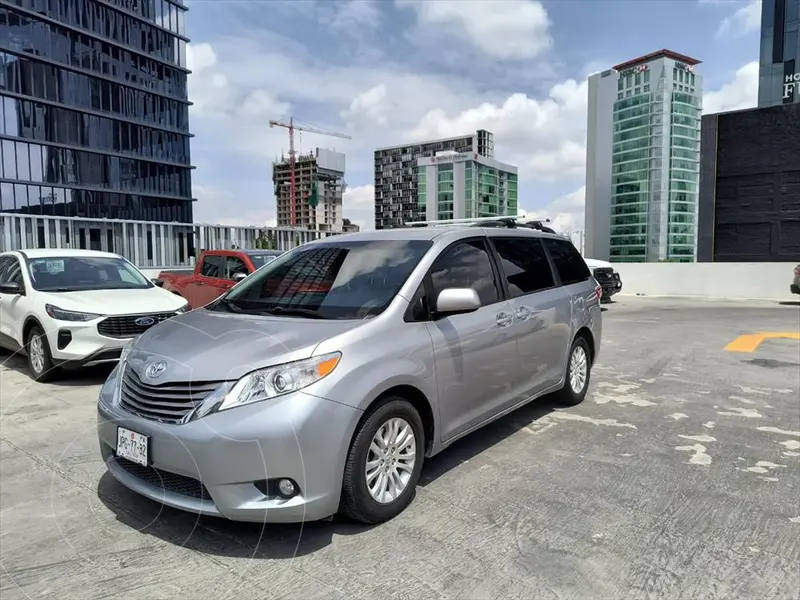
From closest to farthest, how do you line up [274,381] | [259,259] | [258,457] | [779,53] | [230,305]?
[258,457], [274,381], [230,305], [259,259], [779,53]

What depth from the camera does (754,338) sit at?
10.7 metres

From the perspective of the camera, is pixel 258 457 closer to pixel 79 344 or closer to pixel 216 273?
pixel 79 344

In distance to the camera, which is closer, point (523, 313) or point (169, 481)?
point (169, 481)

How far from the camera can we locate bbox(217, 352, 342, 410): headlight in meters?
2.83

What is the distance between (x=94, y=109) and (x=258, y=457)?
68.1 m

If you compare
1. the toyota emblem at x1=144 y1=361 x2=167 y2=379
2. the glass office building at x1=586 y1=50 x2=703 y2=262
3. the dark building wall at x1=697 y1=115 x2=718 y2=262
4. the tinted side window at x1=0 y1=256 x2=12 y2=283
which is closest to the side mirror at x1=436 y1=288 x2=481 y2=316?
the toyota emblem at x1=144 y1=361 x2=167 y2=379

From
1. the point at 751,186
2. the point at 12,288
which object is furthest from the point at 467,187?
the point at 12,288

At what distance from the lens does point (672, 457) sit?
430 cm

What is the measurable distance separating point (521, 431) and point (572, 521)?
1684 millimetres

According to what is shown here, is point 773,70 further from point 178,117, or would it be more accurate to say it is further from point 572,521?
point 178,117

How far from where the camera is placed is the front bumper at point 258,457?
2.74 meters

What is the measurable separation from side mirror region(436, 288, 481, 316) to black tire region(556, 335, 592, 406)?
7.35 feet

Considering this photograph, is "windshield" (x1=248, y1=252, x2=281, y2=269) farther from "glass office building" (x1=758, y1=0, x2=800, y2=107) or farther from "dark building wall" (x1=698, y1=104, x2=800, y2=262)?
"glass office building" (x1=758, y1=0, x2=800, y2=107)

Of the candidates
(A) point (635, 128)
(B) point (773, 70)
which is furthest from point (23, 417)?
(A) point (635, 128)
